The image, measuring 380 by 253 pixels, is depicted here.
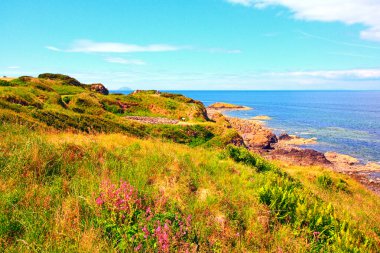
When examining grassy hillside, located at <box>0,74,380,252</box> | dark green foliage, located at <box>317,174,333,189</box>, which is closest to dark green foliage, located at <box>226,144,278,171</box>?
grassy hillside, located at <box>0,74,380,252</box>

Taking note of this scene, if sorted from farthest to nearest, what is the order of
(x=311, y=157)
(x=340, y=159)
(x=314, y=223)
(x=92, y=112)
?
(x=340, y=159)
(x=311, y=157)
(x=92, y=112)
(x=314, y=223)

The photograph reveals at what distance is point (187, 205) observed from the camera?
629cm

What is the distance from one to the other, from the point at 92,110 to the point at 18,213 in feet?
101

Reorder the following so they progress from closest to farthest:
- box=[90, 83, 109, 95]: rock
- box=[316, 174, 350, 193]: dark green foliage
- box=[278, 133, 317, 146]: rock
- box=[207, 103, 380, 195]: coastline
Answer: box=[316, 174, 350, 193]: dark green foliage → box=[207, 103, 380, 195]: coastline → box=[278, 133, 317, 146]: rock → box=[90, 83, 109, 95]: rock

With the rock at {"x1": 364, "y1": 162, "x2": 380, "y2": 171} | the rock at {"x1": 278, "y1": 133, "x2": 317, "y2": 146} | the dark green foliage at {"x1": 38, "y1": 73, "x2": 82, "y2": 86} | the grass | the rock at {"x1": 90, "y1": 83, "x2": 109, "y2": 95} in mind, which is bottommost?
the rock at {"x1": 364, "y1": 162, "x2": 380, "y2": 171}

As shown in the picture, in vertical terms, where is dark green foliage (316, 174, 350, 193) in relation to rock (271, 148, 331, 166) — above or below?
above

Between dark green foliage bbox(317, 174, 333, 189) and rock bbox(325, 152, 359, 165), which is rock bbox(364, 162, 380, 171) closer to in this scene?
rock bbox(325, 152, 359, 165)

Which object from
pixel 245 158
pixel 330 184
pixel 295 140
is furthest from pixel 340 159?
pixel 245 158

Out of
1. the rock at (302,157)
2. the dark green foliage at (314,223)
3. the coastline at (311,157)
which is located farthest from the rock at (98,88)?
the dark green foliage at (314,223)

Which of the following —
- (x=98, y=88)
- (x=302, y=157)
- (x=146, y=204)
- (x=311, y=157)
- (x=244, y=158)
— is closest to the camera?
(x=146, y=204)

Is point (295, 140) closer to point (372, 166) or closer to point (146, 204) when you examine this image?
point (372, 166)

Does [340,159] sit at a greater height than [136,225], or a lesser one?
lesser

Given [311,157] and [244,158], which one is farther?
[311,157]

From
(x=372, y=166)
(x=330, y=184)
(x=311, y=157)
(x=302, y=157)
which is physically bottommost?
(x=372, y=166)
